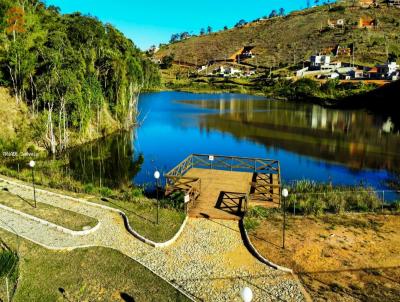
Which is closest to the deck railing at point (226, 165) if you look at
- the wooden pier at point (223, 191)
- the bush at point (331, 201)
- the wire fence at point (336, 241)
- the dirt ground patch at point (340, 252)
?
the wooden pier at point (223, 191)

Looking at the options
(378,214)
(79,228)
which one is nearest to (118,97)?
(79,228)

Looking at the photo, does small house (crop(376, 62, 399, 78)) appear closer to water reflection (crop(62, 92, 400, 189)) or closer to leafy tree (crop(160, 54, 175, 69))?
water reflection (crop(62, 92, 400, 189))

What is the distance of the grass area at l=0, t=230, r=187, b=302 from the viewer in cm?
1245

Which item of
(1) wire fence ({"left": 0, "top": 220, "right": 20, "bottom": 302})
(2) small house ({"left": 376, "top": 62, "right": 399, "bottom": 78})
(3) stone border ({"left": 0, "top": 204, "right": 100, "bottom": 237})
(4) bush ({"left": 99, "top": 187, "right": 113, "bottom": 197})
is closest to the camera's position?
(1) wire fence ({"left": 0, "top": 220, "right": 20, "bottom": 302})

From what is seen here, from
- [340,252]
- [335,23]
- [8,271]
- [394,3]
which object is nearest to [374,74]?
[335,23]

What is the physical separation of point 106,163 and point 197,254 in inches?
836

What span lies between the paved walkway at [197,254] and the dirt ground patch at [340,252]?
1.00m

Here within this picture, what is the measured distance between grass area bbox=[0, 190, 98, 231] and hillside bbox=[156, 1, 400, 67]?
118 m

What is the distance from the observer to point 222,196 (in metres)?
22.2

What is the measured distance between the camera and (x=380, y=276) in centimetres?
1380

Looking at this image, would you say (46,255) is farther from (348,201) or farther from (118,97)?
(118,97)

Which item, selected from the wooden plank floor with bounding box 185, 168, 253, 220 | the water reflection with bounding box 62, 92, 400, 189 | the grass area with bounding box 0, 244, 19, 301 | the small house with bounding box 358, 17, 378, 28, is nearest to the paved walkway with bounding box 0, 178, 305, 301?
the wooden plank floor with bounding box 185, 168, 253, 220

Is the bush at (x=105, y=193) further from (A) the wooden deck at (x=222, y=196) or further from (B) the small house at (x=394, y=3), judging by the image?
(B) the small house at (x=394, y=3)

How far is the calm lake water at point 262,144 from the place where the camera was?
105 feet
